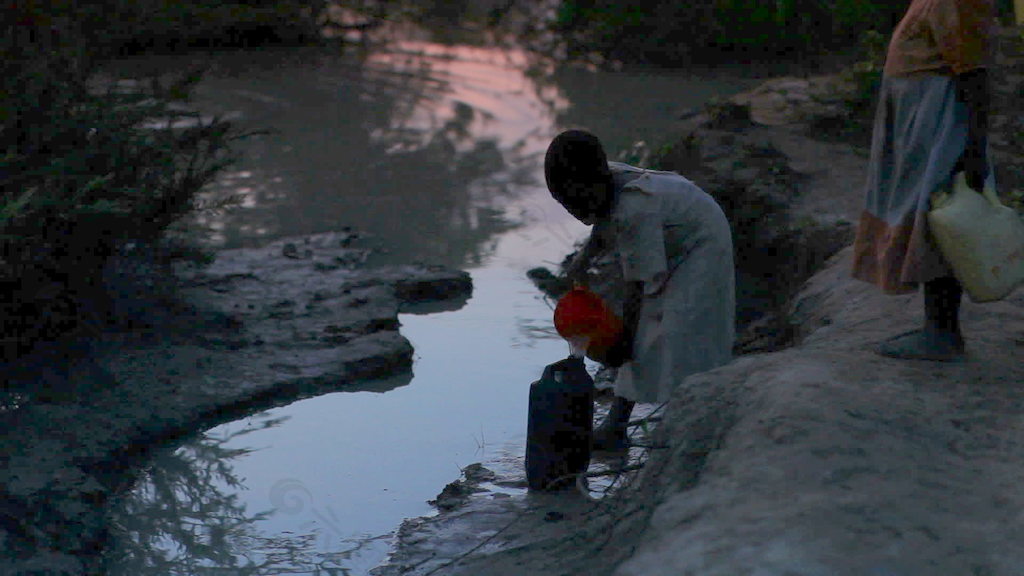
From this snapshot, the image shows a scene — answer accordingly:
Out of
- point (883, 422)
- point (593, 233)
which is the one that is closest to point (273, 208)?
point (593, 233)

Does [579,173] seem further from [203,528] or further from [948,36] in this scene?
[203,528]

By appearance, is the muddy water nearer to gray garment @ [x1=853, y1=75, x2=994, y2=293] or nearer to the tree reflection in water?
the tree reflection in water

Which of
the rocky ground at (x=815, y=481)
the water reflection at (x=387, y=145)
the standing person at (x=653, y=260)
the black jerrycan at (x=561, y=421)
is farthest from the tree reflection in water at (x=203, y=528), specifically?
the water reflection at (x=387, y=145)

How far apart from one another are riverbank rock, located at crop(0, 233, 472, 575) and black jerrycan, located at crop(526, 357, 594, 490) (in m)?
1.27

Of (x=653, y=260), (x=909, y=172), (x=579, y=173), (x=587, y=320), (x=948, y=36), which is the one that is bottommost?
(x=587, y=320)

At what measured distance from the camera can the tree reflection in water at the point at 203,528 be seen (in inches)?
148

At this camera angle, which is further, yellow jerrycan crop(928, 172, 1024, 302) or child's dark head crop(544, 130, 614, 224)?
child's dark head crop(544, 130, 614, 224)

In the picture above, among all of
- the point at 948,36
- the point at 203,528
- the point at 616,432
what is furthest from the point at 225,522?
the point at 948,36

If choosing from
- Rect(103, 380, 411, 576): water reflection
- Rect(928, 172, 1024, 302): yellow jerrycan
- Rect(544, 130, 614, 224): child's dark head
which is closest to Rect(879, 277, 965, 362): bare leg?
Rect(928, 172, 1024, 302): yellow jerrycan

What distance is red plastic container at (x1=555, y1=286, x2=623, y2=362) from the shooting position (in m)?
3.79

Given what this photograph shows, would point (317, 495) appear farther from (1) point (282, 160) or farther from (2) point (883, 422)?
(1) point (282, 160)

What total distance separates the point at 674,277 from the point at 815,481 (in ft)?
4.46

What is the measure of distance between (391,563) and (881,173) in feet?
5.60

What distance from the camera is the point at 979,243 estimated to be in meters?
3.34
